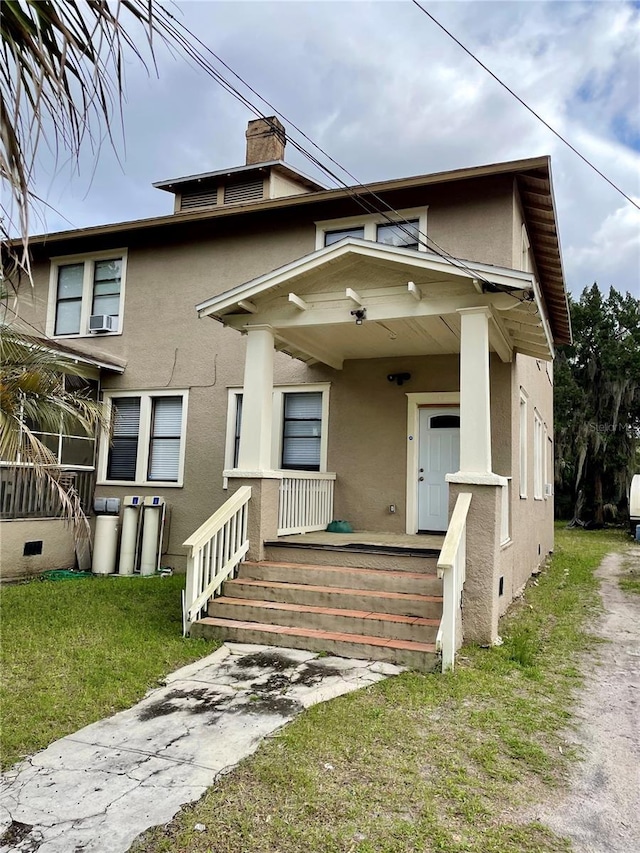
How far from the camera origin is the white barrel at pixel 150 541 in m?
10.4

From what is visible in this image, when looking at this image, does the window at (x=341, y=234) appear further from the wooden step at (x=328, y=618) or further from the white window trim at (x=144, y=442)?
the wooden step at (x=328, y=618)

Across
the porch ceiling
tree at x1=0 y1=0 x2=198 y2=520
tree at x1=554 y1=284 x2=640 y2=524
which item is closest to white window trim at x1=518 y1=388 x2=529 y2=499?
the porch ceiling

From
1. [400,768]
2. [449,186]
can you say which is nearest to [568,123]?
[449,186]

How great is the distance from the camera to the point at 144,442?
36.6ft

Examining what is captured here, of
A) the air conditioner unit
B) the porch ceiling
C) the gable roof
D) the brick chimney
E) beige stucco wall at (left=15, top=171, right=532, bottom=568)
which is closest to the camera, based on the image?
the porch ceiling

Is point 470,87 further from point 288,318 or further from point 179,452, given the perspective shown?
point 179,452

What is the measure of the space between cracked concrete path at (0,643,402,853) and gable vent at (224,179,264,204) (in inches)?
375

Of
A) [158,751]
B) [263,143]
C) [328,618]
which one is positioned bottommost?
[158,751]

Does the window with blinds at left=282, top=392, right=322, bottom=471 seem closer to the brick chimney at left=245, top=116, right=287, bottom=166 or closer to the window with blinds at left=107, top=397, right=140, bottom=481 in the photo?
the window with blinds at left=107, top=397, right=140, bottom=481

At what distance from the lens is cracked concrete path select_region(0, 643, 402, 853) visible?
3.02 m

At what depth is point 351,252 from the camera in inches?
273

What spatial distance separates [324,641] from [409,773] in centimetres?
235

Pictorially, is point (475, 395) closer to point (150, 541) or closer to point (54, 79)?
point (54, 79)

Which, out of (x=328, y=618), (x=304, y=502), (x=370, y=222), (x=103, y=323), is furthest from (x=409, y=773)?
(x=103, y=323)
